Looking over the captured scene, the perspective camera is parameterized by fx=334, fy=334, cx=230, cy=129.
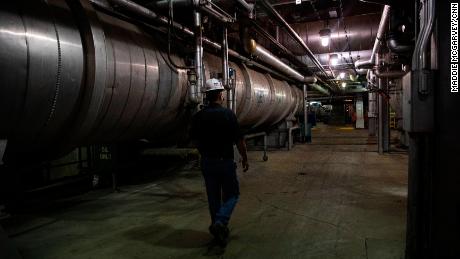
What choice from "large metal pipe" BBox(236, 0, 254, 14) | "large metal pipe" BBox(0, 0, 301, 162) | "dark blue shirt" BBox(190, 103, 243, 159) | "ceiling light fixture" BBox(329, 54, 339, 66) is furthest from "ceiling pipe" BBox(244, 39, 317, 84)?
"dark blue shirt" BBox(190, 103, 243, 159)

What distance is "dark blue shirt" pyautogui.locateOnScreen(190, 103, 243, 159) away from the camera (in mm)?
2916

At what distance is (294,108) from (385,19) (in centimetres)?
572

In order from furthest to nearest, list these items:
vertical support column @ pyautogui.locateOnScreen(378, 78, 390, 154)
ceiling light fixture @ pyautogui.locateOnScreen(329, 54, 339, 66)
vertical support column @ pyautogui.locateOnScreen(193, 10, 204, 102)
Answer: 1. vertical support column @ pyautogui.locateOnScreen(378, 78, 390, 154)
2. ceiling light fixture @ pyautogui.locateOnScreen(329, 54, 339, 66)
3. vertical support column @ pyautogui.locateOnScreen(193, 10, 204, 102)

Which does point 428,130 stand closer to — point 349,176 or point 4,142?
point 4,142

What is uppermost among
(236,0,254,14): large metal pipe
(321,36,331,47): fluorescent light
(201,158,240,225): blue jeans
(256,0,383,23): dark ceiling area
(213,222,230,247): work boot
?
(256,0,383,23): dark ceiling area

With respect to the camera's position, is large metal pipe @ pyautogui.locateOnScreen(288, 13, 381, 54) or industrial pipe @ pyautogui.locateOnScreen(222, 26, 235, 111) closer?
industrial pipe @ pyautogui.locateOnScreen(222, 26, 235, 111)

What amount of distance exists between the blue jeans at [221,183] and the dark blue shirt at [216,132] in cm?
7

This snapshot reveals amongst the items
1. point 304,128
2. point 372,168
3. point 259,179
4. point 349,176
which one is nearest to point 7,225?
point 259,179

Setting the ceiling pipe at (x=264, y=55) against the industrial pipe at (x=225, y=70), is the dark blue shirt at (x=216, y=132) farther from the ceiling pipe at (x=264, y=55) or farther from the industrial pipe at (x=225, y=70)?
the ceiling pipe at (x=264, y=55)

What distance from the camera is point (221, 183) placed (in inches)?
118

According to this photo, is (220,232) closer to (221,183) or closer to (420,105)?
(221,183)

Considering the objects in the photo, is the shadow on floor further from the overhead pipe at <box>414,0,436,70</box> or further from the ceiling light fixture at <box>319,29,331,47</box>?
the ceiling light fixture at <box>319,29,331,47</box>

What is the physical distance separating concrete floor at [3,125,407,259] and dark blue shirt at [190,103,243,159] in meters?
0.80

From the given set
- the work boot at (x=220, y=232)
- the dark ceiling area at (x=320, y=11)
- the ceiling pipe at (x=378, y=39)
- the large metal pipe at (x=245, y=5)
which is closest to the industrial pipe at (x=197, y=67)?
the large metal pipe at (x=245, y=5)
